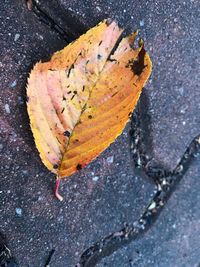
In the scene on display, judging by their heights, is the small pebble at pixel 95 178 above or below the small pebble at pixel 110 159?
below

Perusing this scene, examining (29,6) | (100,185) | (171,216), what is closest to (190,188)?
(171,216)

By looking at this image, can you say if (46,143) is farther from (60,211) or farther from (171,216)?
(171,216)

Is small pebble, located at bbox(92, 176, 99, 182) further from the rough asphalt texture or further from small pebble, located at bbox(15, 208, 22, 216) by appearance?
small pebble, located at bbox(15, 208, 22, 216)

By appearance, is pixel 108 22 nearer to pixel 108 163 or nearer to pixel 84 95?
pixel 84 95

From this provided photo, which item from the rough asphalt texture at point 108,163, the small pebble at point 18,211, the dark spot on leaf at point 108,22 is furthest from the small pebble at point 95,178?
the dark spot on leaf at point 108,22

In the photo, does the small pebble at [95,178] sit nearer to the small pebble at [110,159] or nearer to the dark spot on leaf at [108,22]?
the small pebble at [110,159]

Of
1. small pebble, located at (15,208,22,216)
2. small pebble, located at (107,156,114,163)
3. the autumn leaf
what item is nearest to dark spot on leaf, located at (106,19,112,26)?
the autumn leaf

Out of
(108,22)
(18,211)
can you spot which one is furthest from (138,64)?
(18,211)
